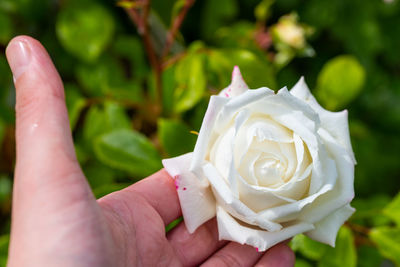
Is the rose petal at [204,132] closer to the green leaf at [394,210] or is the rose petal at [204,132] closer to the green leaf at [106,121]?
the green leaf at [106,121]

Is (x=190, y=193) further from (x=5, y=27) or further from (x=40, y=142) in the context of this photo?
(x=5, y=27)

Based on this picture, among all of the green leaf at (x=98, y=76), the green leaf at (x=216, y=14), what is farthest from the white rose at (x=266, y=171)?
the green leaf at (x=216, y=14)

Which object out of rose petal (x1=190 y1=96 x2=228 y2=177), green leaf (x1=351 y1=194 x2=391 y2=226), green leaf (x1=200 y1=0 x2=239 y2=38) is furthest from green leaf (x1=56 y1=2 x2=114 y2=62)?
green leaf (x1=351 y1=194 x2=391 y2=226)

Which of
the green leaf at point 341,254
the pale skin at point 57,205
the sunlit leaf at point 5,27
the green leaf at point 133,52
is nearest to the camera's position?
the pale skin at point 57,205

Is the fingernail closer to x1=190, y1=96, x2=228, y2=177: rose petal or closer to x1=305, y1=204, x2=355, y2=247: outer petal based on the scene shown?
x1=190, y1=96, x2=228, y2=177: rose petal

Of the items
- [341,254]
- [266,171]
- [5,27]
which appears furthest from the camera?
[5,27]

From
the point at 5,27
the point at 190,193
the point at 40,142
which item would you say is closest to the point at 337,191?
the point at 190,193

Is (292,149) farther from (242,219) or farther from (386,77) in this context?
(386,77)

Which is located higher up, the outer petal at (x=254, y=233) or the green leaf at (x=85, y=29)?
the green leaf at (x=85, y=29)
